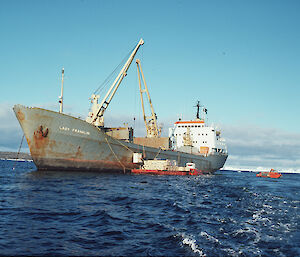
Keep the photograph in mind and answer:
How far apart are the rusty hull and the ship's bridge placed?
30646 millimetres

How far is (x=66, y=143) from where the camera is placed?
3462 centimetres

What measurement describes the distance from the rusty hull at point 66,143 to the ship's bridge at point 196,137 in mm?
30646

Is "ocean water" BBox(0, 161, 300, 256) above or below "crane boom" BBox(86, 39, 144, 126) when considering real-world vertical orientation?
below

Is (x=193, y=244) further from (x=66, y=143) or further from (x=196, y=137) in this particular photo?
(x=196, y=137)

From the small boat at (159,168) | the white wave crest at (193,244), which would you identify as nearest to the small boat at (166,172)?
the small boat at (159,168)

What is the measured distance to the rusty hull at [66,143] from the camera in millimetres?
32778

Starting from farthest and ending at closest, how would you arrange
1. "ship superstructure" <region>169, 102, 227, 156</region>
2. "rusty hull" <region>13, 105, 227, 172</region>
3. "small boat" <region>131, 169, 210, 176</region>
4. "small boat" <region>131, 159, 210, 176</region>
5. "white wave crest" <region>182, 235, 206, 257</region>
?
"ship superstructure" <region>169, 102, 227, 156</region>
"small boat" <region>131, 159, 210, 176</region>
"small boat" <region>131, 169, 210, 176</region>
"rusty hull" <region>13, 105, 227, 172</region>
"white wave crest" <region>182, 235, 206, 257</region>

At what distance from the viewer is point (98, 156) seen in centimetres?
3809

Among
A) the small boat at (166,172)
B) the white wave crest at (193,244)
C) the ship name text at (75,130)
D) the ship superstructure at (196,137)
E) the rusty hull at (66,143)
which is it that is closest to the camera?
the white wave crest at (193,244)

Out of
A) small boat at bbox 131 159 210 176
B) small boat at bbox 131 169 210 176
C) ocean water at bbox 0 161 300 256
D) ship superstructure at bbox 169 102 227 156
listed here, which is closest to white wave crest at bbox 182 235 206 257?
ocean water at bbox 0 161 300 256

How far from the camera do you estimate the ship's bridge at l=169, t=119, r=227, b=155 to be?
6866 cm

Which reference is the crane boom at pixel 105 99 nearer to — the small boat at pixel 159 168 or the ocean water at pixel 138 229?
the small boat at pixel 159 168

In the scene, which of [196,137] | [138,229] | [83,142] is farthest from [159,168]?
[138,229]

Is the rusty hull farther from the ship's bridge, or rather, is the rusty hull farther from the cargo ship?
the ship's bridge
